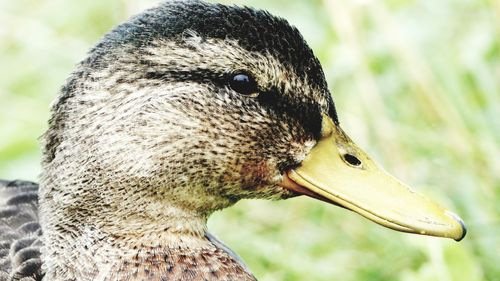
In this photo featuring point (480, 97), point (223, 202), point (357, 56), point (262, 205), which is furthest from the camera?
point (262, 205)

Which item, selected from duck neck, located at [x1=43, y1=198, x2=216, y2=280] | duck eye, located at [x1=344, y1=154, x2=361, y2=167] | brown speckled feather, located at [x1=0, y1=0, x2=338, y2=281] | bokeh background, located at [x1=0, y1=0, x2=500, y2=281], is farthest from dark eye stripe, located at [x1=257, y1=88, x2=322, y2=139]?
bokeh background, located at [x1=0, y1=0, x2=500, y2=281]

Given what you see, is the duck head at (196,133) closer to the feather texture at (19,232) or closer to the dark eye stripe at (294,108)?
the dark eye stripe at (294,108)

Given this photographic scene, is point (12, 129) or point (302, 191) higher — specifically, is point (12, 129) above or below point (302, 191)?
above

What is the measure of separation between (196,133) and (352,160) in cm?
38

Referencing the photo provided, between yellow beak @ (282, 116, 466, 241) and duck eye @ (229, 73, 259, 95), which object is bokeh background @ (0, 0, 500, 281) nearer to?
Result: yellow beak @ (282, 116, 466, 241)

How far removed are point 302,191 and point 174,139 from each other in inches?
12.8

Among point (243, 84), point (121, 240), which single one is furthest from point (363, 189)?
point (121, 240)

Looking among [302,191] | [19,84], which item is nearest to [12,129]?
[19,84]

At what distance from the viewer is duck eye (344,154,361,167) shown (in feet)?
7.00

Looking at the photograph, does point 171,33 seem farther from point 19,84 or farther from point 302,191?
point 19,84

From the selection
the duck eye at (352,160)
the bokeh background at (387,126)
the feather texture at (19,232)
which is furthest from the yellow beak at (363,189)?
the feather texture at (19,232)

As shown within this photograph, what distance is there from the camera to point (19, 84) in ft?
13.4

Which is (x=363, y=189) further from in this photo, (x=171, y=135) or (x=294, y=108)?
(x=171, y=135)

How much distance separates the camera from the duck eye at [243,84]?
2.02 meters
